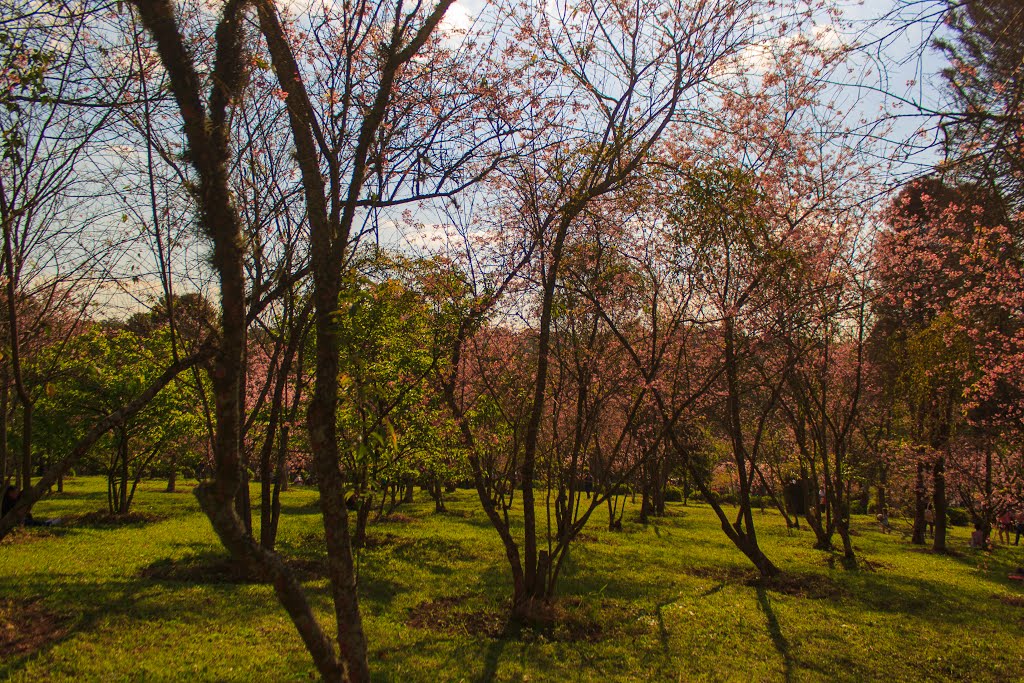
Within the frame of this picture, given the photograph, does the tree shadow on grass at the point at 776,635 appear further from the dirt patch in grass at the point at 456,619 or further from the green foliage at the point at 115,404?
the green foliage at the point at 115,404

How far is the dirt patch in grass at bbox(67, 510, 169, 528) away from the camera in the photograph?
49.0 ft

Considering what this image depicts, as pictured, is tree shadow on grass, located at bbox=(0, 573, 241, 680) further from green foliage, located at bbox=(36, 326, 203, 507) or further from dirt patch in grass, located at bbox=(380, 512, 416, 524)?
dirt patch in grass, located at bbox=(380, 512, 416, 524)

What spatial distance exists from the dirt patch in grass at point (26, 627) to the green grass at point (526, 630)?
0.40 ft

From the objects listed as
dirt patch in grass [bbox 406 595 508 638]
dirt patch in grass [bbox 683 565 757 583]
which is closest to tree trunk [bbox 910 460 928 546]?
dirt patch in grass [bbox 683 565 757 583]

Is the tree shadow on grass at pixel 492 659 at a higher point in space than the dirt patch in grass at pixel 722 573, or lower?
higher

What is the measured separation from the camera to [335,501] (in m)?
3.68

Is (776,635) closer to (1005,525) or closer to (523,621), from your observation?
(523,621)

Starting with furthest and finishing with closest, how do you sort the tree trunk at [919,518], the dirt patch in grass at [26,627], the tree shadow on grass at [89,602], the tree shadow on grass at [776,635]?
the tree trunk at [919,518] < the tree shadow on grass at [776,635] < the tree shadow on grass at [89,602] < the dirt patch in grass at [26,627]

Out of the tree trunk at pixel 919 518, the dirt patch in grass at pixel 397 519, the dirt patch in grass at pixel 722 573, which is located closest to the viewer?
the dirt patch in grass at pixel 722 573

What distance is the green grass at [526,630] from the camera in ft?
21.1

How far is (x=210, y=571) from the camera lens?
32.2 feet

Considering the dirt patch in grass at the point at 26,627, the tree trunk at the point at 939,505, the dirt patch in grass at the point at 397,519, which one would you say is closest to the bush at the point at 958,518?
the tree trunk at the point at 939,505

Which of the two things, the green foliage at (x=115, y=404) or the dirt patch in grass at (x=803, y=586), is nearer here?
the dirt patch in grass at (x=803, y=586)

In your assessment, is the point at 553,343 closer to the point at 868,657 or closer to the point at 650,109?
the point at 650,109
